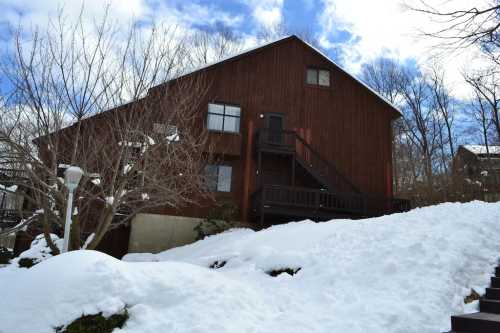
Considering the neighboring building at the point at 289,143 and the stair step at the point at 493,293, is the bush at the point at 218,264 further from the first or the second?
the stair step at the point at 493,293

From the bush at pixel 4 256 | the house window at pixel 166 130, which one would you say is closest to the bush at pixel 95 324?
the house window at pixel 166 130

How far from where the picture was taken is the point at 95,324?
5.70m

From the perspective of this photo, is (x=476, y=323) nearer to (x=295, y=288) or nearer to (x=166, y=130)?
(x=295, y=288)

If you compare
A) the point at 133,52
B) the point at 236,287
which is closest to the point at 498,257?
the point at 236,287

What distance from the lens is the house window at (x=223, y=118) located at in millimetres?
18344

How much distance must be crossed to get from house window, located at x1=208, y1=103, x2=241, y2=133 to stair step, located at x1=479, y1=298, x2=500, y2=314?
13.4 meters

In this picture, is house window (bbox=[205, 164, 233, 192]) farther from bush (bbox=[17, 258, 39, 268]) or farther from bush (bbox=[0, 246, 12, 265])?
bush (bbox=[0, 246, 12, 265])

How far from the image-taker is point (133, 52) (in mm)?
10570

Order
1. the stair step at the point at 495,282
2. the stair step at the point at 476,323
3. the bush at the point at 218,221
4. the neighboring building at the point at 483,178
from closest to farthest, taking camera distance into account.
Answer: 1. the stair step at the point at 476,323
2. the stair step at the point at 495,282
3. the bush at the point at 218,221
4. the neighboring building at the point at 483,178

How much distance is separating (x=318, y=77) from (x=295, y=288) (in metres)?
14.8

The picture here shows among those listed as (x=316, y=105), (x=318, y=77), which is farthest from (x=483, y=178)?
(x=318, y=77)

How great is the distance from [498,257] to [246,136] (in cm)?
1261

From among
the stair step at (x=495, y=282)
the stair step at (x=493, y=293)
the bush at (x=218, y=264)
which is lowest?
the bush at (x=218, y=264)

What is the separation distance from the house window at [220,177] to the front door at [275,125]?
7.69ft
